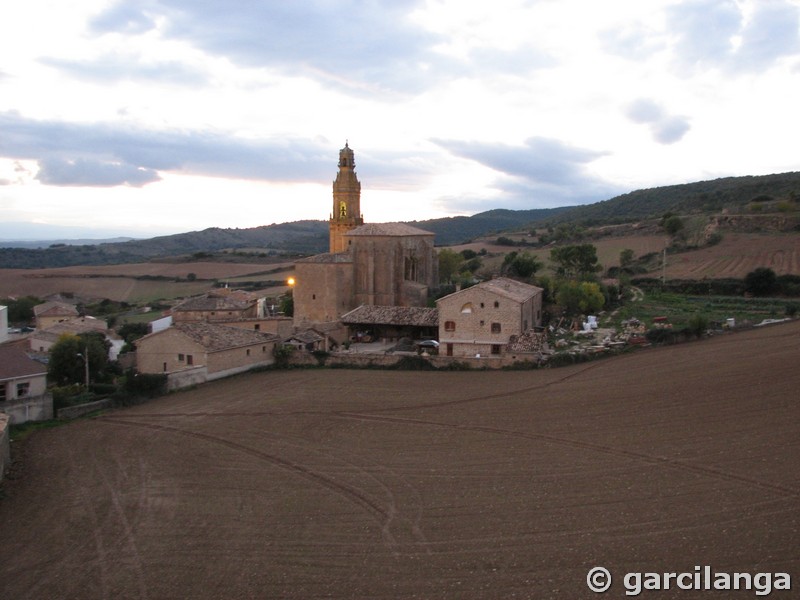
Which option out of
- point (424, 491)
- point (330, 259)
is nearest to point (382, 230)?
point (330, 259)

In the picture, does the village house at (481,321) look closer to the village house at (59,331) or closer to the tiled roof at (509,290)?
the tiled roof at (509,290)

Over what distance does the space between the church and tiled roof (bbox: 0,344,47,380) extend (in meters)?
13.7

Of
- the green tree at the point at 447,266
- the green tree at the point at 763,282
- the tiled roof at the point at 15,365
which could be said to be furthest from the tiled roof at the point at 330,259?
the green tree at the point at 763,282

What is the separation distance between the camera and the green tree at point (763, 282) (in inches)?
1641

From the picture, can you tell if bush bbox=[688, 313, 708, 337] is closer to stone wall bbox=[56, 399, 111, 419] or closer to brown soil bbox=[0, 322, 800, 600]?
brown soil bbox=[0, 322, 800, 600]

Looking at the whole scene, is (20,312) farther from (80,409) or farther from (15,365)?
(80,409)

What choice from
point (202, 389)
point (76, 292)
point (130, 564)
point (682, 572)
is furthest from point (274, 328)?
point (76, 292)

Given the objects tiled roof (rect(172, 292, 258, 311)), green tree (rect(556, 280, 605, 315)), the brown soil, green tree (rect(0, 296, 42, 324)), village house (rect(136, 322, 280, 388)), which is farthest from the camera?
green tree (rect(0, 296, 42, 324))

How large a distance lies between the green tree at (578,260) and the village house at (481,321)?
62.1 ft

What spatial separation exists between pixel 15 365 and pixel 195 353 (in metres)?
6.28

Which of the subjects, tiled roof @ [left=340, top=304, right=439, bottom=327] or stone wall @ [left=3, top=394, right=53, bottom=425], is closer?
stone wall @ [left=3, top=394, right=53, bottom=425]

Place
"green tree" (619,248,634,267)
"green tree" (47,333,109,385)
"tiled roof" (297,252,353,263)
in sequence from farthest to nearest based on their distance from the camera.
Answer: "green tree" (619,248,634,267), "tiled roof" (297,252,353,263), "green tree" (47,333,109,385)

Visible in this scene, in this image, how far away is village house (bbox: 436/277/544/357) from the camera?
31078 mm

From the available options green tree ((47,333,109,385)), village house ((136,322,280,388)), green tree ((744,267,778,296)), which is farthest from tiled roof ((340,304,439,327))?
green tree ((744,267,778,296))
